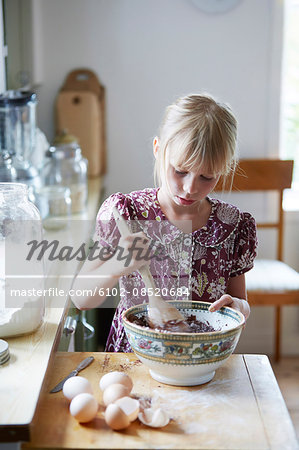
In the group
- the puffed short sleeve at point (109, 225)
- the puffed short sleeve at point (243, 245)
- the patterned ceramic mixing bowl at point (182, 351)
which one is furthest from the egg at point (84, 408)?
the puffed short sleeve at point (243, 245)

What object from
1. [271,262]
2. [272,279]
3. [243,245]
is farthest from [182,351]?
[271,262]

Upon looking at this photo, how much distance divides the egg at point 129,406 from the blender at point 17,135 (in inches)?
33.9

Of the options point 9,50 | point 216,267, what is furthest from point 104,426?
point 9,50

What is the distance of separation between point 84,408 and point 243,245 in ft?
2.07

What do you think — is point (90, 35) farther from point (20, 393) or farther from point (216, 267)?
point (20, 393)

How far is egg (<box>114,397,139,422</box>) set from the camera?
90cm

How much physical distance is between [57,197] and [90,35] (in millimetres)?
1068

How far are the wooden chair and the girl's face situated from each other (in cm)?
148

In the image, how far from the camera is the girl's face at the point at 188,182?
47.1 inches

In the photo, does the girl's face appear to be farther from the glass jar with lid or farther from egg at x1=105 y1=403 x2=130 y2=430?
the glass jar with lid

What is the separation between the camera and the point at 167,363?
99cm

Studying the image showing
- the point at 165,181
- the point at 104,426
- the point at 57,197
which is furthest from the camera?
the point at 57,197

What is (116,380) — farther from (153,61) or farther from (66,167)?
(153,61)

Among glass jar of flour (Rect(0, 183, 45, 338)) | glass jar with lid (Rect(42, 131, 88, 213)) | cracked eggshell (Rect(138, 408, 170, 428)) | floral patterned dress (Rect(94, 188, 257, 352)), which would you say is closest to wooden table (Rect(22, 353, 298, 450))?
cracked eggshell (Rect(138, 408, 170, 428))
